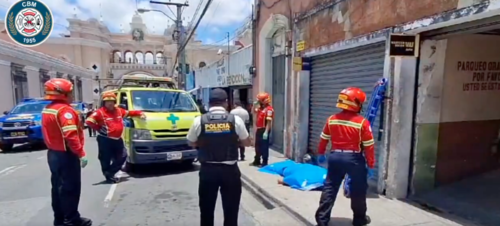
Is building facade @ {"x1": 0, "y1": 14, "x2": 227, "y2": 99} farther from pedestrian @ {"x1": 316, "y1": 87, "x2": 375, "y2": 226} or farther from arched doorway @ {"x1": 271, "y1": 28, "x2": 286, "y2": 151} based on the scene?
pedestrian @ {"x1": 316, "y1": 87, "x2": 375, "y2": 226}

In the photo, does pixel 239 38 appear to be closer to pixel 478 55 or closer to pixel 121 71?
pixel 478 55

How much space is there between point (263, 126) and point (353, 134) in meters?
3.69

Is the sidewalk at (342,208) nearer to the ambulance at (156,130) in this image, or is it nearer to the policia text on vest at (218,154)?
the policia text on vest at (218,154)

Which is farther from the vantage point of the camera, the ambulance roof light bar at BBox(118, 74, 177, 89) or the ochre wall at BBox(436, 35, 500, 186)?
the ambulance roof light bar at BBox(118, 74, 177, 89)

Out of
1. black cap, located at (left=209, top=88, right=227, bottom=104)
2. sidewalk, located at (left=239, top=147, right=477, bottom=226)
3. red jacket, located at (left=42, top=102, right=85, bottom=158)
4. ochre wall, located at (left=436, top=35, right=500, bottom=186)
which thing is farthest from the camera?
ochre wall, located at (left=436, top=35, right=500, bottom=186)

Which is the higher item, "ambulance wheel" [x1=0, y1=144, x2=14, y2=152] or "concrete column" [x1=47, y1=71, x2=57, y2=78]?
"concrete column" [x1=47, y1=71, x2=57, y2=78]

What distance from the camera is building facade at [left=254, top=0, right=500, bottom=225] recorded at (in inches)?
175

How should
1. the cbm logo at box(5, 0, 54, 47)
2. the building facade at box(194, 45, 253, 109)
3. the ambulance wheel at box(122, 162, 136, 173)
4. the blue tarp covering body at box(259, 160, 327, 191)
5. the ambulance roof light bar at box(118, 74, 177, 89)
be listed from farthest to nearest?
the ambulance roof light bar at box(118, 74, 177, 89), the building facade at box(194, 45, 253, 109), the cbm logo at box(5, 0, 54, 47), the ambulance wheel at box(122, 162, 136, 173), the blue tarp covering body at box(259, 160, 327, 191)

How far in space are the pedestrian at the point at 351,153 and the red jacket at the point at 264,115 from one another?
10.7 feet

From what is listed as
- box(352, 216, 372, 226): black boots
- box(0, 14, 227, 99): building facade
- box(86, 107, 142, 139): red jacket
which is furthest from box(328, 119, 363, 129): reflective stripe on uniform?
box(0, 14, 227, 99): building facade

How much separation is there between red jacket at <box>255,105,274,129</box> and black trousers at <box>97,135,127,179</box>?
2993 mm

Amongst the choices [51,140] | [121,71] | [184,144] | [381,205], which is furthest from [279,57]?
[121,71]

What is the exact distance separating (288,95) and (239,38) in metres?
18.9

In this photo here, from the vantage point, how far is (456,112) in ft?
16.3
